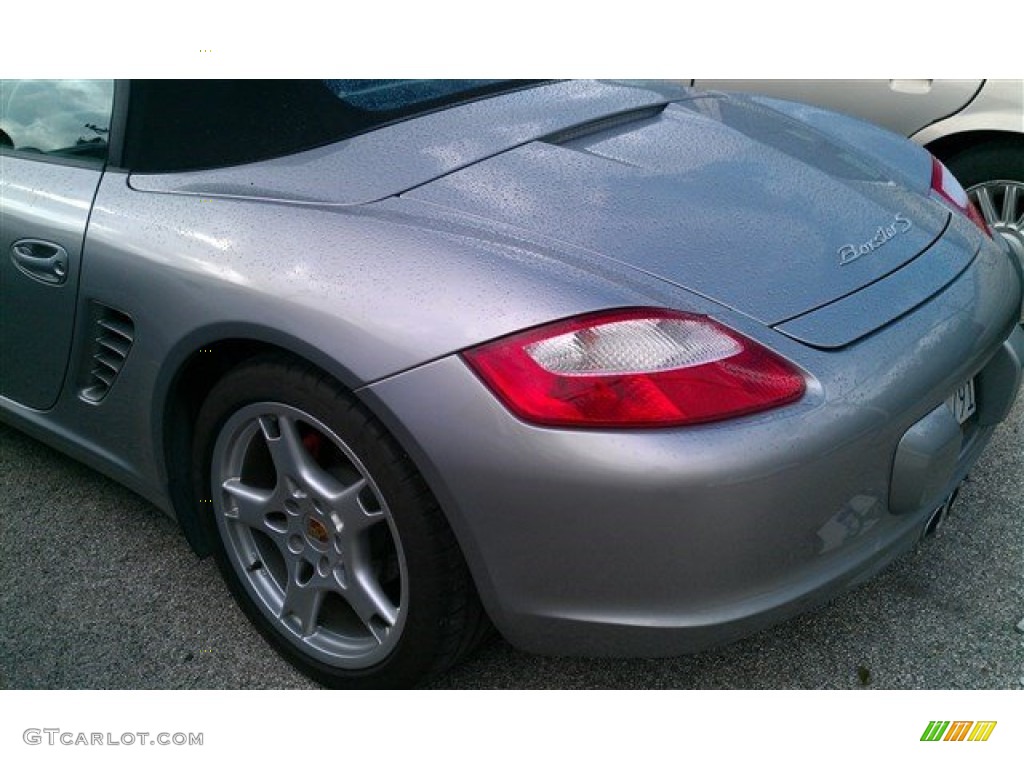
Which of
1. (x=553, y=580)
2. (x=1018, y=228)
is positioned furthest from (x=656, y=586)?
(x=1018, y=228)

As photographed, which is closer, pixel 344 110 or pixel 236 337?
pixel 236 337

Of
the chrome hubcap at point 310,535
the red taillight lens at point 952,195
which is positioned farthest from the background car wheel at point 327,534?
the red taillight lens at point 952,195

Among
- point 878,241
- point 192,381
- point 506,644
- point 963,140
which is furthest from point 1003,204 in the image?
point 192,381

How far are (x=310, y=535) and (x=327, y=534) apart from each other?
0.06m

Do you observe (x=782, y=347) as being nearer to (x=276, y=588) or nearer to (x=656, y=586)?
(x=656, y=586)

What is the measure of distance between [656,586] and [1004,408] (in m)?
1.01

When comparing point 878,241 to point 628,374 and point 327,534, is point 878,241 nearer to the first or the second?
point 628,374

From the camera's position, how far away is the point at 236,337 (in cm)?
182

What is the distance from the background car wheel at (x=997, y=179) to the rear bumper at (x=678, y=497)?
83.6 inches

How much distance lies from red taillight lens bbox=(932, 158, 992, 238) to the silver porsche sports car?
0.08 feet

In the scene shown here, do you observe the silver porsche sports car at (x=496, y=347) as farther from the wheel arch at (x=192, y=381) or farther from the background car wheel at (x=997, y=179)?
the background car wheel at (x=997, y=179)

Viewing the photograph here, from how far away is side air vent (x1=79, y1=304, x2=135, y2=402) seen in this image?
207 cm

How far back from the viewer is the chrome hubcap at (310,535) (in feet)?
5.97

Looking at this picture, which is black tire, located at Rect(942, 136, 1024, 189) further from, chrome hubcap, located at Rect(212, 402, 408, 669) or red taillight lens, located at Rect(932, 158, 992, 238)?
chrome hubcap, located at Rect(212, 402, 408, 669)
